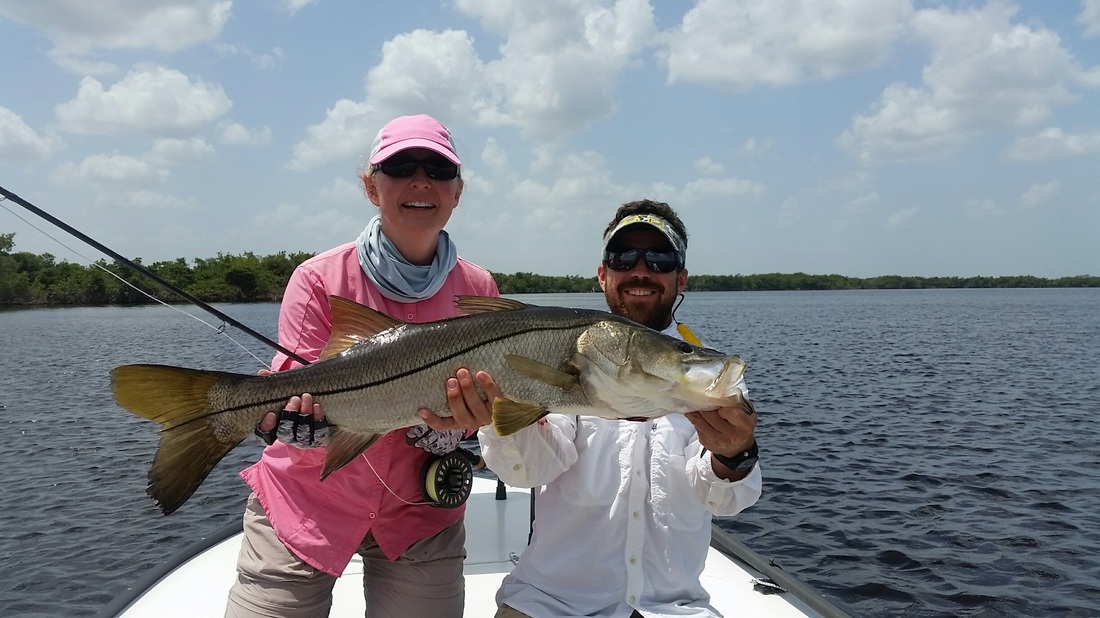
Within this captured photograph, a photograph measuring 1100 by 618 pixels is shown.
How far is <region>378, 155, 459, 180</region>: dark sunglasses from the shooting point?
3.55 meters

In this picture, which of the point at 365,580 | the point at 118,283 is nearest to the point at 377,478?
the point at 365,580

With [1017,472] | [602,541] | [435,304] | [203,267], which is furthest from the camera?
[203,267]

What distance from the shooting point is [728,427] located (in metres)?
3.04

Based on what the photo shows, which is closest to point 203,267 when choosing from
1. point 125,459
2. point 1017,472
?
point 125,459

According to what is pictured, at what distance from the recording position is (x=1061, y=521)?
34.3ft

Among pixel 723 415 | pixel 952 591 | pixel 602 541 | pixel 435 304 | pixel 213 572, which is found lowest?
pixel 952 591

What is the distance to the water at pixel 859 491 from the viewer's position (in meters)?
8.75

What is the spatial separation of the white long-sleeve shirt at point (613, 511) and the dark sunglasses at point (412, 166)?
135 centimetres

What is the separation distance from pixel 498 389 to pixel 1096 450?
15.8 metres

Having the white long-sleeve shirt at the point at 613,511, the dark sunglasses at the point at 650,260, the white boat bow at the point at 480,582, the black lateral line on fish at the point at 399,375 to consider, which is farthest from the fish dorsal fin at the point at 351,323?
the white boat bow at the point at 480,582

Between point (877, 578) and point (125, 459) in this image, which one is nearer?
point (877, 578)

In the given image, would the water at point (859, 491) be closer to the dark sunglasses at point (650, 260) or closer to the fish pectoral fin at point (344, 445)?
the dark sunglasses at point (650, 260)

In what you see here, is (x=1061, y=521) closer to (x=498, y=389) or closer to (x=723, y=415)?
(x=723, y=415)

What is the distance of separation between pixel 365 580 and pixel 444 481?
0.75m
